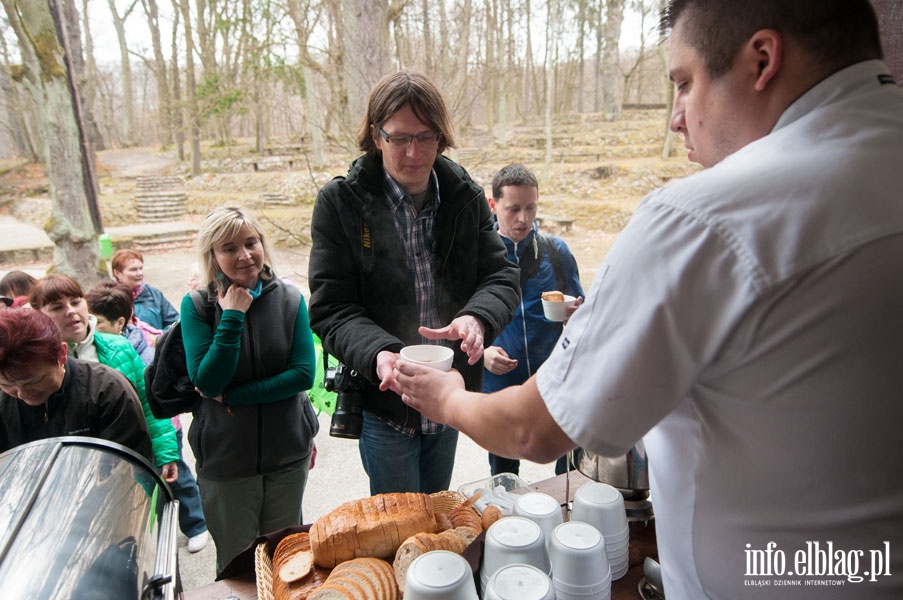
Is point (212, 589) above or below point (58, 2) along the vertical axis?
below

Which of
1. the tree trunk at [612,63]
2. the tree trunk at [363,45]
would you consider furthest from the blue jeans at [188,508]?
the tree trunk at [612,63]

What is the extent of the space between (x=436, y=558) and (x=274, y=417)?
138 cm

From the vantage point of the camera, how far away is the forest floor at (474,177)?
13.7 m

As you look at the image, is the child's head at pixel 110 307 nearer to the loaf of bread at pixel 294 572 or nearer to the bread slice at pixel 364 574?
the loaf of bread at pixel 294 572

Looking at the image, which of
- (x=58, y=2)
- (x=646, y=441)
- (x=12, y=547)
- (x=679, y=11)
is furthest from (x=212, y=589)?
(x=58, y=2)

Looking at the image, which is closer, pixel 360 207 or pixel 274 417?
pixel 360 207

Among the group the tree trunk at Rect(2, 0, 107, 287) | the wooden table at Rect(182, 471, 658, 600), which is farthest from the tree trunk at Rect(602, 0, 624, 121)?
the wooden table at Rect(182, 471, 658, 600)

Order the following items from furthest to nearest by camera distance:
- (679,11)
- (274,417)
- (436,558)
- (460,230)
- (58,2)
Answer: (58,2) → (274,417) → (460,230) → (436,558) → (679,11)

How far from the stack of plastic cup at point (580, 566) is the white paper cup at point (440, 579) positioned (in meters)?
0.23

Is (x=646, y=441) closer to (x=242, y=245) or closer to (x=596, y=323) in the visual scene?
(x=596, y=323)

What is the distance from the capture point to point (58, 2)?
5828 millimetres

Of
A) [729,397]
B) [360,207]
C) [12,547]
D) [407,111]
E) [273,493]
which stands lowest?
[273,493]

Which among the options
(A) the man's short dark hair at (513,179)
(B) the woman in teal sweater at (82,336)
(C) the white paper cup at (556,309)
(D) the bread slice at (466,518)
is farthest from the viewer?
(A) the man's short dark hair at (513,179)

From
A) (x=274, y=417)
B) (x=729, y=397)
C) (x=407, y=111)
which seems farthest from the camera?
(x=274, y=417)
